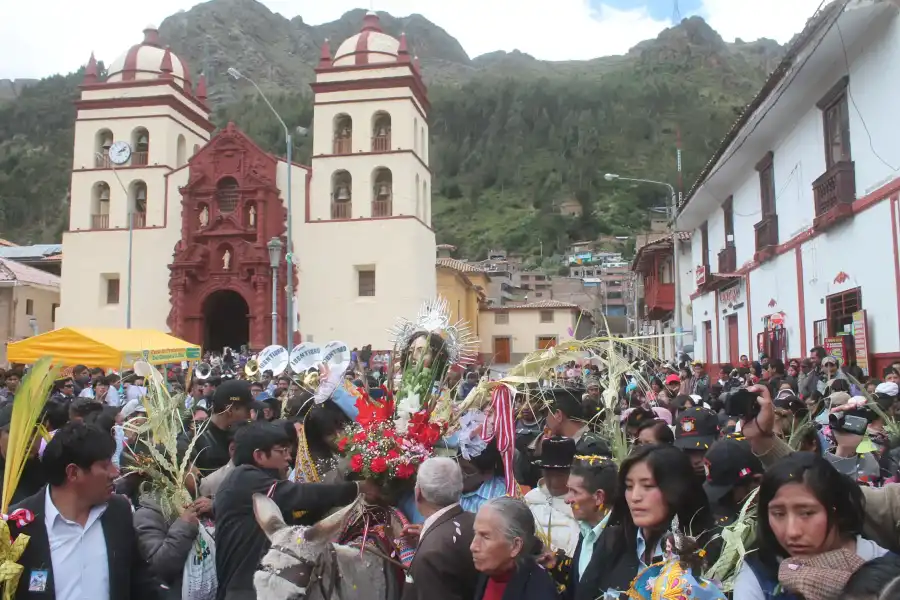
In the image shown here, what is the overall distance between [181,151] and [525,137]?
3034 inches

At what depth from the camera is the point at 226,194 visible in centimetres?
3531

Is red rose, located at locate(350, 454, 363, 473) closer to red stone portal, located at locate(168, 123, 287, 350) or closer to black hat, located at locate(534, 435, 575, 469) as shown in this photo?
black hat, located at locate(534, 435, 575, 469)

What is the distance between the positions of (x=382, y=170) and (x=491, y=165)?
7092cm

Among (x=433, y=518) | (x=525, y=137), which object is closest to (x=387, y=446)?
(x=433, y=518)

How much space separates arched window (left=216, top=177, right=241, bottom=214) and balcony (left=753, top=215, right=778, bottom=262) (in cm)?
2440

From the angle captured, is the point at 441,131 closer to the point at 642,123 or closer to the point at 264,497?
the point at 642,123

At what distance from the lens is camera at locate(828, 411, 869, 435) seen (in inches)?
195

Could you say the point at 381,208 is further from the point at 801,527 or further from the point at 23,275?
the point at 801,527

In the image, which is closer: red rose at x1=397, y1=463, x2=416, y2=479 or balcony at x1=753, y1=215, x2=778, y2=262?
red rose at x1=397, y1=463, x2=416, y2=479

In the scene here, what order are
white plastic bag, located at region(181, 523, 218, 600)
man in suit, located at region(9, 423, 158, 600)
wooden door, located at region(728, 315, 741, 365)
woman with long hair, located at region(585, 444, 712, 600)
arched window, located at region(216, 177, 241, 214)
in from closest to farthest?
woman with long hair, located at region(585, 444, 712, 600) < man in suit, located at region(9, 423, 158, 600) < white plastic bag, located at region(181, 523, 218, 600) < wooden door, located at region(728, 315, 741, 365) < arched window, located at region(216, 177, 241, 214)

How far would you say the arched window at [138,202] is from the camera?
3578cm

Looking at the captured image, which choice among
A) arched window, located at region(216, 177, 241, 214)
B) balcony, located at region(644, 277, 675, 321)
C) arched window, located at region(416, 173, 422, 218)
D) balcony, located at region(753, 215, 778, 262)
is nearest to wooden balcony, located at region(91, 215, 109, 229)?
arched window, located at region(216, 177, 241, 214)

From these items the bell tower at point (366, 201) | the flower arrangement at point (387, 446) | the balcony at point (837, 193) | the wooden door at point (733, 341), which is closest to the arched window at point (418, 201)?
the bell tower at point (366, 201)

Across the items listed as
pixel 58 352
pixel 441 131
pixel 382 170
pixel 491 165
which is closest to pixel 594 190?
pixel 491 165
